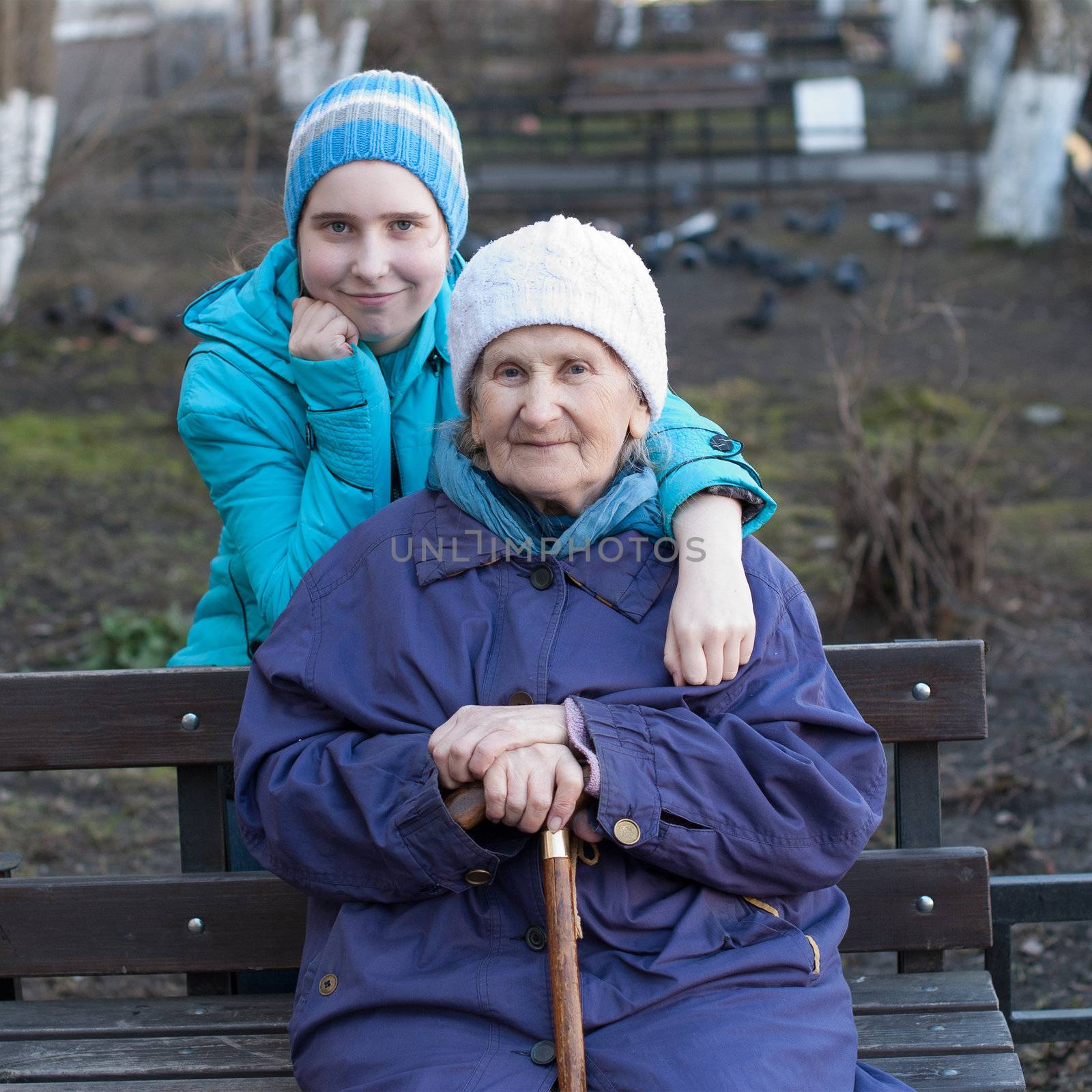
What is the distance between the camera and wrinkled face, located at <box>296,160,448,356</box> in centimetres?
233

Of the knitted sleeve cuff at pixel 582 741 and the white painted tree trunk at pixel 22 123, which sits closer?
the knitted sleeve cuff at pixel 582 741

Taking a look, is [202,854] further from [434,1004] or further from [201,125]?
[201,125]

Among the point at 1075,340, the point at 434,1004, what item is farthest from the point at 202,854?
the point at 1075,340

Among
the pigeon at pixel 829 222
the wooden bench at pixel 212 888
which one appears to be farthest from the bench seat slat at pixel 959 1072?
the pigeon at pixel 829 222

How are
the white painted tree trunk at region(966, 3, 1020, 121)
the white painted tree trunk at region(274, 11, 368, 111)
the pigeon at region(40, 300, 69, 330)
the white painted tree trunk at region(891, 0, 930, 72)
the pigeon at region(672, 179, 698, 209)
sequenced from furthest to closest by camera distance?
the white painted tree trunk at region(891, 0, 930, 72) < the white painted tree trunk at region(966, 3, 1020, 121) < the pigeon at region(672, 179, 698, 209) < the white painted tree trunk at region(274, 11, 368, 111) < the pigeon at region(40, 300, 69, 330)

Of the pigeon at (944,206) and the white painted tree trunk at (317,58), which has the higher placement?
the white painted tree trunk at (317,58)

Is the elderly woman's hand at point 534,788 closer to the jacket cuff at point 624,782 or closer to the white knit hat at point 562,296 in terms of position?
the jacket cuff at point 624,782

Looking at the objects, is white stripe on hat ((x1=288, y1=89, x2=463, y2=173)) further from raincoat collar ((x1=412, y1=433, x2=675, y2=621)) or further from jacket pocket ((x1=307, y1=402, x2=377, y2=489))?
raincoat collar ((x1=412, y1=433, x2=675, y2=621))

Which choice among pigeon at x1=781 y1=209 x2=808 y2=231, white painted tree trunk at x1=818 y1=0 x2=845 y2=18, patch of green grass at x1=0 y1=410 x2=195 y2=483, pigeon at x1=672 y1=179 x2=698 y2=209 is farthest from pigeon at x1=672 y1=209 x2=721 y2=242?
white painted tree trunk at x1=818 y1=0 x2=845 y2=18

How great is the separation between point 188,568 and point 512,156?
1372 cm

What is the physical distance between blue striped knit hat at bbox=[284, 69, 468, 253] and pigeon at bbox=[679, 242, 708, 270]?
34.9ft

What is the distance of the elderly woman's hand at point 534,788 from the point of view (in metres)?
1.93

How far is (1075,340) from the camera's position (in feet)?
33.5

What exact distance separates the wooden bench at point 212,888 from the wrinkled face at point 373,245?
2.43 ft
